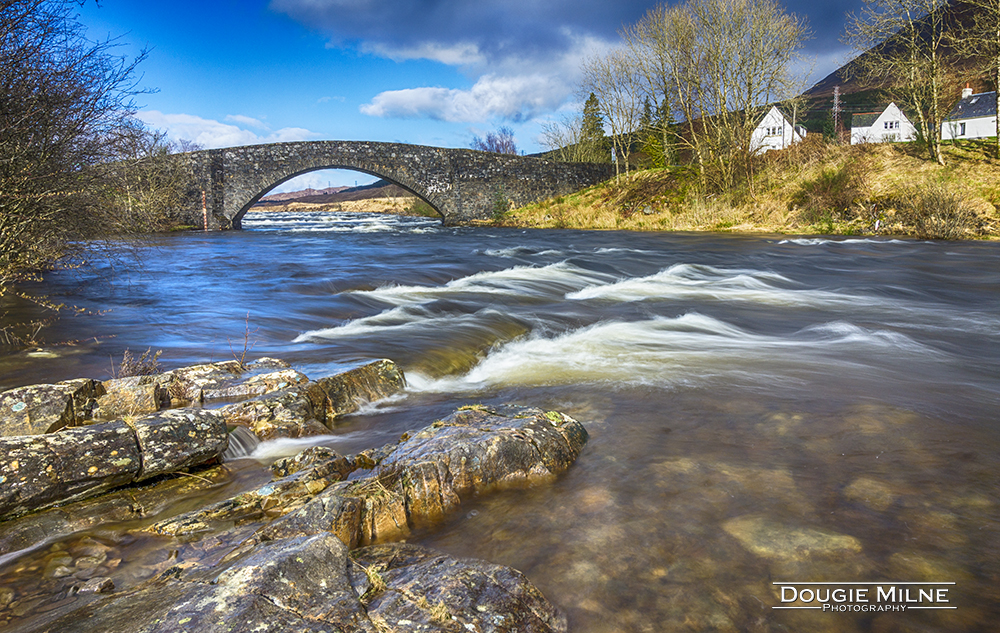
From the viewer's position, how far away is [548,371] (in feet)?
18.2

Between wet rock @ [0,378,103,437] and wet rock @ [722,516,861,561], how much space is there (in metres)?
3.87

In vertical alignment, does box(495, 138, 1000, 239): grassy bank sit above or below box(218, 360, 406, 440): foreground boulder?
above

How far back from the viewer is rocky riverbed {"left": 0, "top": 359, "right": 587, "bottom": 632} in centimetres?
178

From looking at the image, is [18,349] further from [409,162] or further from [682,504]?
[409,162]

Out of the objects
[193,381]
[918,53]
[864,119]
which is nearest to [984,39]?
[918,53]

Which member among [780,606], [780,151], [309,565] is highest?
[780,151]

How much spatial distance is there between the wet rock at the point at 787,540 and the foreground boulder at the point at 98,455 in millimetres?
2910

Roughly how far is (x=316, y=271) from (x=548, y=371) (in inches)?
370

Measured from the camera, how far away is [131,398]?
3859 mm

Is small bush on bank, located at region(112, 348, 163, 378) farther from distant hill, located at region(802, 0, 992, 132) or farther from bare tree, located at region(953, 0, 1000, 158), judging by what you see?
bare tree, located at region(953, 0, 1000, 158)

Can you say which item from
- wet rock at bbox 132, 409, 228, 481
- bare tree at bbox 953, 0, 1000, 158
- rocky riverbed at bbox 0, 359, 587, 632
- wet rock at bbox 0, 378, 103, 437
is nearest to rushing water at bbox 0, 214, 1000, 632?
rocky riverbed at bbox 0, 359, 587, 632

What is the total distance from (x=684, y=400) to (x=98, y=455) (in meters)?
3.95

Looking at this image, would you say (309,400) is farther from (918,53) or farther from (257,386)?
(918,53)

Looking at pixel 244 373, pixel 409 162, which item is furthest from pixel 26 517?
pixel 409 162
